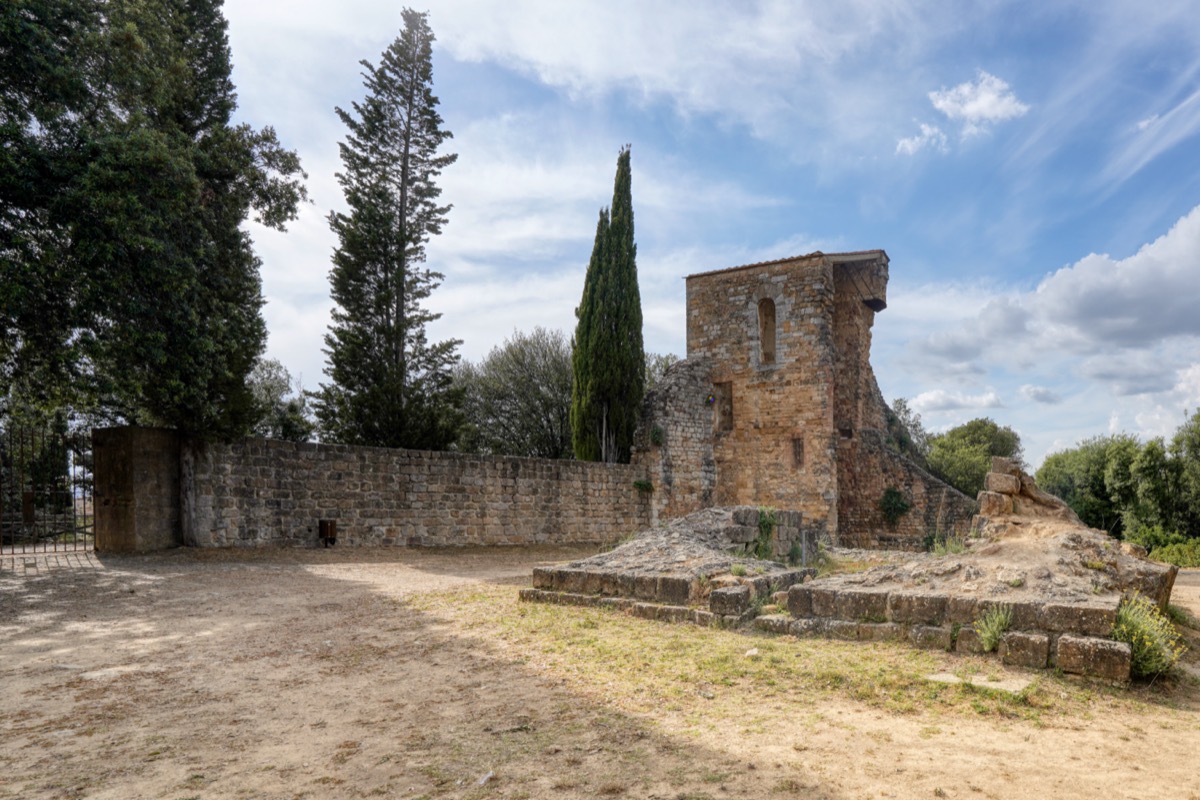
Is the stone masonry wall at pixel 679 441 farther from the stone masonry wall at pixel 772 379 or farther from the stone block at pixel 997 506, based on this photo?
the stone block at pixel 997 506

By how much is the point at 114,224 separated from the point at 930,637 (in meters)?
10.1

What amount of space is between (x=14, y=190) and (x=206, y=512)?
216 inches

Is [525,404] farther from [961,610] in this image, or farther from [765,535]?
[961,610]

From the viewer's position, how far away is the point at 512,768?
3.14 metres

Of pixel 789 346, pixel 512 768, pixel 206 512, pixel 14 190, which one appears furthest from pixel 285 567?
pixel 789 346

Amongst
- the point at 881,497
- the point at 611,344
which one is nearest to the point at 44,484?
the point at 611,344

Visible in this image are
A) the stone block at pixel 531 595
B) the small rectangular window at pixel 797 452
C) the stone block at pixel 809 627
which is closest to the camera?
the stone block at pixel 809 627

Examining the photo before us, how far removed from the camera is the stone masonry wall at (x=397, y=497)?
39.4 feet

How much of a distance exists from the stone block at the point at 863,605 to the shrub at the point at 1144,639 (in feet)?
4.96

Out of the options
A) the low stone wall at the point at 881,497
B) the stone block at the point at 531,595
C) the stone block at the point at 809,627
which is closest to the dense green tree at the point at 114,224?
the stone block at the point at 531,595

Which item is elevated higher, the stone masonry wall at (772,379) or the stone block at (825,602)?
the stone masonry wall at (772,379)

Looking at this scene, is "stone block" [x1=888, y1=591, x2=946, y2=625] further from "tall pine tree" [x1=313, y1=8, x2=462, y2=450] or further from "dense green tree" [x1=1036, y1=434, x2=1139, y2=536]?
"dense green tree" [x1=1036, y1=434, x2=1139, y2=536]

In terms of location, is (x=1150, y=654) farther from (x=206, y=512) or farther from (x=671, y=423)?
(x=671, y=423)

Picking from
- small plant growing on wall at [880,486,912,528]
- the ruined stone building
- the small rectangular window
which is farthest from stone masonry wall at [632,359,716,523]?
small plant growing on wall at [880,486,912,528]
